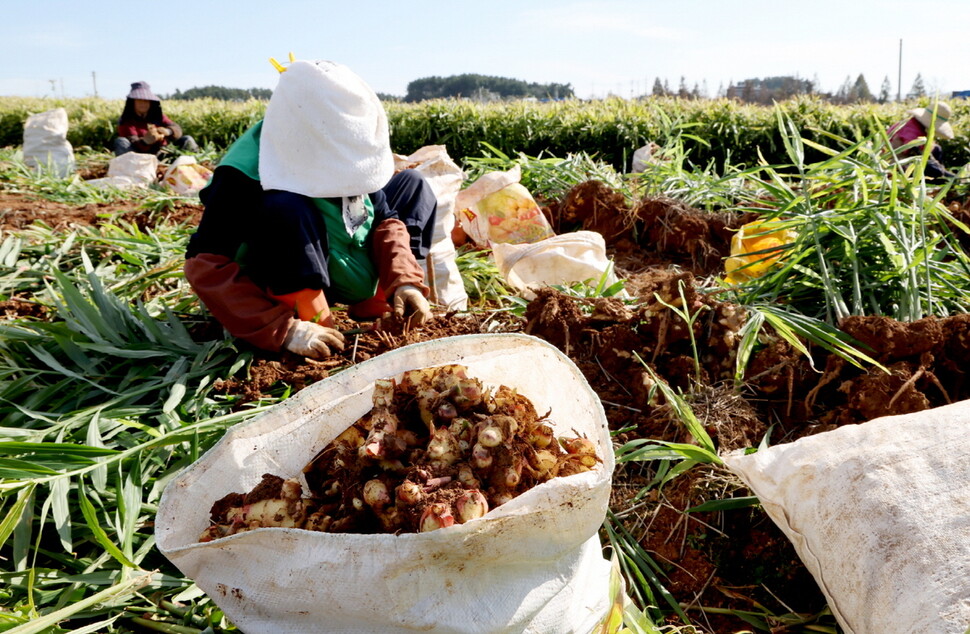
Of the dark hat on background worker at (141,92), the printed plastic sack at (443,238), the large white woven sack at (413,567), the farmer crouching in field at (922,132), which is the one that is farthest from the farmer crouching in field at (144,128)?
the large white woven sack at (413,567)

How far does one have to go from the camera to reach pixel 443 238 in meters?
2.82

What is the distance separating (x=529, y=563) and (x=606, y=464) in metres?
0.20

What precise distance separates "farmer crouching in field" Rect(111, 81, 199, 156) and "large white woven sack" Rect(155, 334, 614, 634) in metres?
7.75

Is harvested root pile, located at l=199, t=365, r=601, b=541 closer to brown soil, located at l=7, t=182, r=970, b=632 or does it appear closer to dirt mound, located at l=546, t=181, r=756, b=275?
brown soil, located at l=7, t=182, r=970, b=632

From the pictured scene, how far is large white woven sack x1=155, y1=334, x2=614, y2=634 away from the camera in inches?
38.9

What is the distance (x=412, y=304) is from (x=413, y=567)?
1.22 metres

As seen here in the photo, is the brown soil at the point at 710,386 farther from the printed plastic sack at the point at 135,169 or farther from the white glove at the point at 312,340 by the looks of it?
the printed plastic sack at the point at 135,169

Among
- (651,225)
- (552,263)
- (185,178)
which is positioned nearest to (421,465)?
(552,263)

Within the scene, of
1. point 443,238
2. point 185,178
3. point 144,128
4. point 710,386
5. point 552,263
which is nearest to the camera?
point 710,386

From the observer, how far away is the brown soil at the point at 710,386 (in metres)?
1.46

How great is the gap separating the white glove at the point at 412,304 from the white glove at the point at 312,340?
0.71ft

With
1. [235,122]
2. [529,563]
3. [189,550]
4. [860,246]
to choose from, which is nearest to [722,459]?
[529,563]

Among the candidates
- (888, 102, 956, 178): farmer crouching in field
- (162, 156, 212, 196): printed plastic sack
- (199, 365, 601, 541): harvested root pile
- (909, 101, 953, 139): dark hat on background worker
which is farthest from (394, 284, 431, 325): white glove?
(909, 101, 953, 139): dark hat on background worker

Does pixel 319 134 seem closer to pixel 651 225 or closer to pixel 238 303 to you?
pixel 238 303
